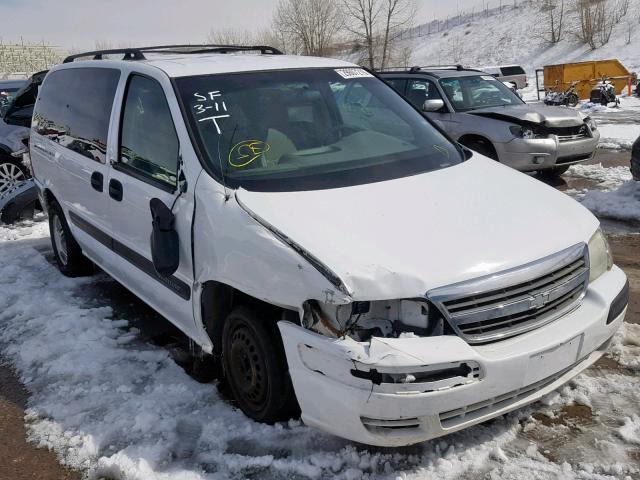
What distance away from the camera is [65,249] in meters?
5.59

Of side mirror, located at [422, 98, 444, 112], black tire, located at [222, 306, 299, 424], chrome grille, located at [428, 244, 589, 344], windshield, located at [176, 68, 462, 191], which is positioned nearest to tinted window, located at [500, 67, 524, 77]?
side mirror, located at [422, 98, 444, 112]

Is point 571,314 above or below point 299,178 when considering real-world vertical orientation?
below

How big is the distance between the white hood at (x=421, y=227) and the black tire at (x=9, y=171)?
6.99 metres

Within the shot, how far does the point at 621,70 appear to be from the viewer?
27.3 meters

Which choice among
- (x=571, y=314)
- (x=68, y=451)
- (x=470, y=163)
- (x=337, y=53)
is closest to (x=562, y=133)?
(x=470, y=163)

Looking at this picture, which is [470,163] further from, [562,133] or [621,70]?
[621,70]

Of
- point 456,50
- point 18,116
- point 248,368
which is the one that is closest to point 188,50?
point 248,368

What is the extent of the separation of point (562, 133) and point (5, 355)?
7542mm

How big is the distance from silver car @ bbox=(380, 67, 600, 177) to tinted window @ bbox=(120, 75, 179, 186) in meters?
5.16

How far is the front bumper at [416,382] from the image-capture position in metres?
2.38

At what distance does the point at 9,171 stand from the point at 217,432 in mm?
7107

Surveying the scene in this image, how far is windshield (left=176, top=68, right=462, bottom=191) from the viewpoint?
10.8 feet

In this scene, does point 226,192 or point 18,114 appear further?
point 18,114

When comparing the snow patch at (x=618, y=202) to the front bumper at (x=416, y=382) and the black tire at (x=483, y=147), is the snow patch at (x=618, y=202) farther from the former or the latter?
the front bumper at (x=416, y=382)
